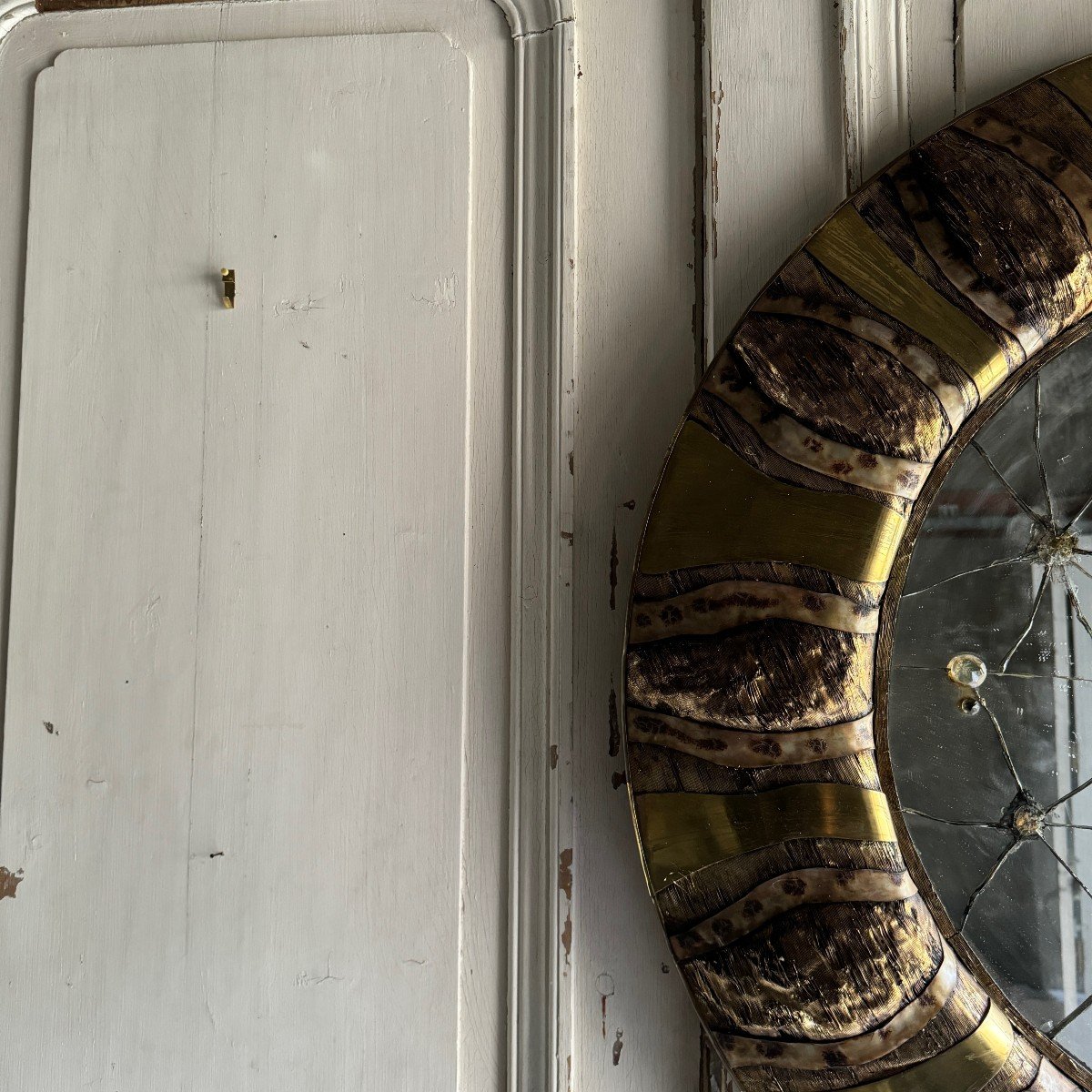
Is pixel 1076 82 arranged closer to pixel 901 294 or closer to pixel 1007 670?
pixel 901 294

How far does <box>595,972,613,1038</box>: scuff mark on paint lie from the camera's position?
621 mm

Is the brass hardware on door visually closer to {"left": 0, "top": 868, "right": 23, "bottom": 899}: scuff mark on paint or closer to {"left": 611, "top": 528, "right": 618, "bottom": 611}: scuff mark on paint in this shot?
{"left": 611, "top": 528, "right": 618, "bottom": 611}: scuff mark on paint

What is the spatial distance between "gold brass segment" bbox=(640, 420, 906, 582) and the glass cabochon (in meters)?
0.06

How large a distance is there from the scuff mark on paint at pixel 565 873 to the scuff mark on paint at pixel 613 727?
80mm

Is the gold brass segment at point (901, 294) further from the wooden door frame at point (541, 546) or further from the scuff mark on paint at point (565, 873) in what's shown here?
the scuff mark on paint at point (565, 873)

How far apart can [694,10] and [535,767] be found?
2.00 ft

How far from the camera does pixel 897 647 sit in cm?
59

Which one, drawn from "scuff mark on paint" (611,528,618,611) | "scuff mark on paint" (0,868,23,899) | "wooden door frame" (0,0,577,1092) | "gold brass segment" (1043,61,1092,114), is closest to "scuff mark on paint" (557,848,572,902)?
"wooden door frame" (0,0,577,1092)

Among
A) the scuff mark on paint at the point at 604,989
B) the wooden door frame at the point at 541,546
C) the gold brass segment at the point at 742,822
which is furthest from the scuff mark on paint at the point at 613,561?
the scuff mark on paint at the point at 604,989

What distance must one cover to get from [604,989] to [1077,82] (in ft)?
2.38

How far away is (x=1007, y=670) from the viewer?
0.59 meters

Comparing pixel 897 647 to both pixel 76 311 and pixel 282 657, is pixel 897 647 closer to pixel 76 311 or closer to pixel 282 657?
pixel 282 657

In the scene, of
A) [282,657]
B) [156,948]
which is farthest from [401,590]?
[156,948]

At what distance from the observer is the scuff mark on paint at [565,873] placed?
0.62m
